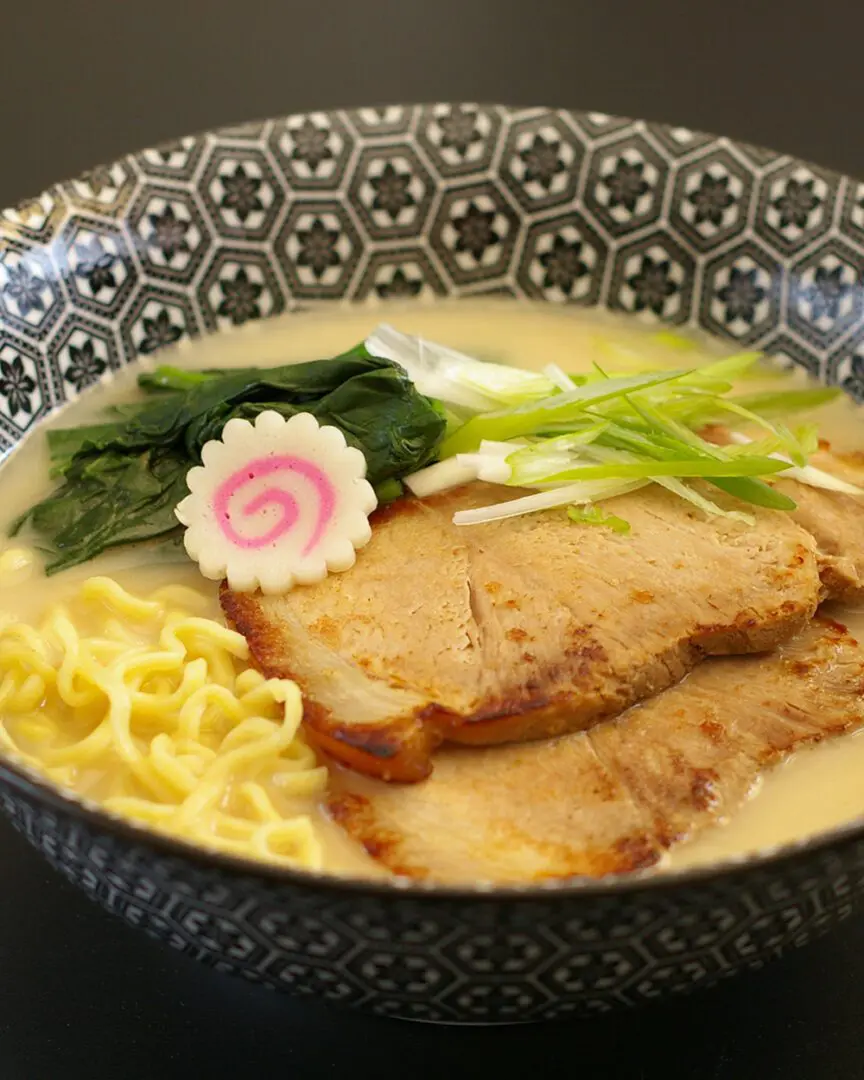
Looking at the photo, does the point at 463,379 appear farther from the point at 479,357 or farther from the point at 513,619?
the point at 513,619

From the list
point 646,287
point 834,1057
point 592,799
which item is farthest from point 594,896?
Answer: point 646,287

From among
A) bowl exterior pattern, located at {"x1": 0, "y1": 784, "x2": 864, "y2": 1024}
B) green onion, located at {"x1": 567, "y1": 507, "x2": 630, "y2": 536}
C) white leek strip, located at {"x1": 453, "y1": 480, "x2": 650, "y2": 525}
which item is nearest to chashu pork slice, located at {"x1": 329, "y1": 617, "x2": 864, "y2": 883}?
bowl exterior pattern, located at {"x1": 0, "y1": 784, "x2": 864, "y2": 1024}

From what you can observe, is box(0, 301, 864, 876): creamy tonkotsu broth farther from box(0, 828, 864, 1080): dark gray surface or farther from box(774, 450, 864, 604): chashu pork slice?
box(0, 828, 864, 1080): dark gray surface

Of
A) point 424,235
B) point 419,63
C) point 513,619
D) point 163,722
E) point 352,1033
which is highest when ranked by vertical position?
point 419,63

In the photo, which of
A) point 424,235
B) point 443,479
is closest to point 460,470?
point 443,479

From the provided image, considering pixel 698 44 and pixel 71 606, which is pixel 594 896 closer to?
pixel 71 606

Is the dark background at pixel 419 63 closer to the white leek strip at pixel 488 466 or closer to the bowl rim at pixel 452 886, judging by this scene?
the white leek strip at pixel 488 466
